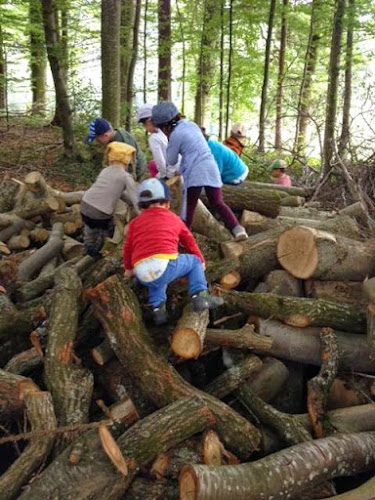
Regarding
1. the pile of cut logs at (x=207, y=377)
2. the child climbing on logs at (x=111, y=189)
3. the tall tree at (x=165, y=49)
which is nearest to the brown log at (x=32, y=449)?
the pile of cut logs at (x=207, y=377)

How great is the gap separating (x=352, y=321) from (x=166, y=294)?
1.85 m

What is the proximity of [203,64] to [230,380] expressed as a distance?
549 inches

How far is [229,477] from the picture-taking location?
308cm

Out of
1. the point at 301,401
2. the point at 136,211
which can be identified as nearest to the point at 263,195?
the point at 136,211

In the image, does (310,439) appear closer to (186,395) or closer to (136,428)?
(186,395)

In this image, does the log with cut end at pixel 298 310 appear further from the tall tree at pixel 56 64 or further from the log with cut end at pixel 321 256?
the tall tree at pixel 56 64

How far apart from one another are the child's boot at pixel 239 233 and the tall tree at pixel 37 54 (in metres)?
8.67

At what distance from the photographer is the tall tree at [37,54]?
11.6 meters

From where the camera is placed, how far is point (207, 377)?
455 centimetres

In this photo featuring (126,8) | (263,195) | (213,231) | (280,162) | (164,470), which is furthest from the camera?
(126,8)

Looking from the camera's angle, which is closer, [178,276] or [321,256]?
[178,276]

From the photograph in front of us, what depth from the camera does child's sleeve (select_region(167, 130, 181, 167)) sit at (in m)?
5.02

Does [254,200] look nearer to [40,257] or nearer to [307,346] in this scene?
[307,346]

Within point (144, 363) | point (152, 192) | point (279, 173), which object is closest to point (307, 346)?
point (144, 363)
